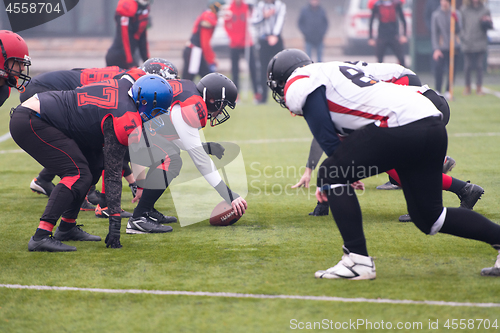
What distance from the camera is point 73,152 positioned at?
154 inches

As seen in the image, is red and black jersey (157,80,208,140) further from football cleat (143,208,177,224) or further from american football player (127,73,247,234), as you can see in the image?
football cleat (143,208,177,224)

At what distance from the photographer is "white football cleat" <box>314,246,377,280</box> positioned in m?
3.17

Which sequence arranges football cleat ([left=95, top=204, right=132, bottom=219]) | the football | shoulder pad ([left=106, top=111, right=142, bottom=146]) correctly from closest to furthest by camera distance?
shoulder pad ([left=106, top=111, right=142, bottom=146]) < the football < football cleat ([left=95, top=204, right=132, bottom=219])

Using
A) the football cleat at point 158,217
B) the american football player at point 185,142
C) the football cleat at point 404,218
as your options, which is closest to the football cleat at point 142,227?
the american football player at point 185,142

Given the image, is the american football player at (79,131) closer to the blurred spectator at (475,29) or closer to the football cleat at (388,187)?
the football cleat at (388,187)

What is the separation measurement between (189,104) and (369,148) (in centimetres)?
167

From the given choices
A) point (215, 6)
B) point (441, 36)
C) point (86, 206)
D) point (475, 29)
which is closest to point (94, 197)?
point (86, 206)

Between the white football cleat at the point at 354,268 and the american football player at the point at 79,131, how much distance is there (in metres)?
1.56

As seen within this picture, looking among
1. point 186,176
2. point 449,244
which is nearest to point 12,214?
point 186,176

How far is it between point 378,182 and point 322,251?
8.49 ft

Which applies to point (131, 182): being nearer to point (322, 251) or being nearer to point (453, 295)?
point (322, 251)

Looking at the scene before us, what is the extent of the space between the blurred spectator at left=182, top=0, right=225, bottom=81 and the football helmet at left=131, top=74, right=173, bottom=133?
7.91 m

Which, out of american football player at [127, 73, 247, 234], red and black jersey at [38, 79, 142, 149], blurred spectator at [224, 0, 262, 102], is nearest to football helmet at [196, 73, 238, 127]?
american football player at [127, 73, 247, 234]

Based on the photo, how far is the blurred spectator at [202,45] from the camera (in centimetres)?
1149
